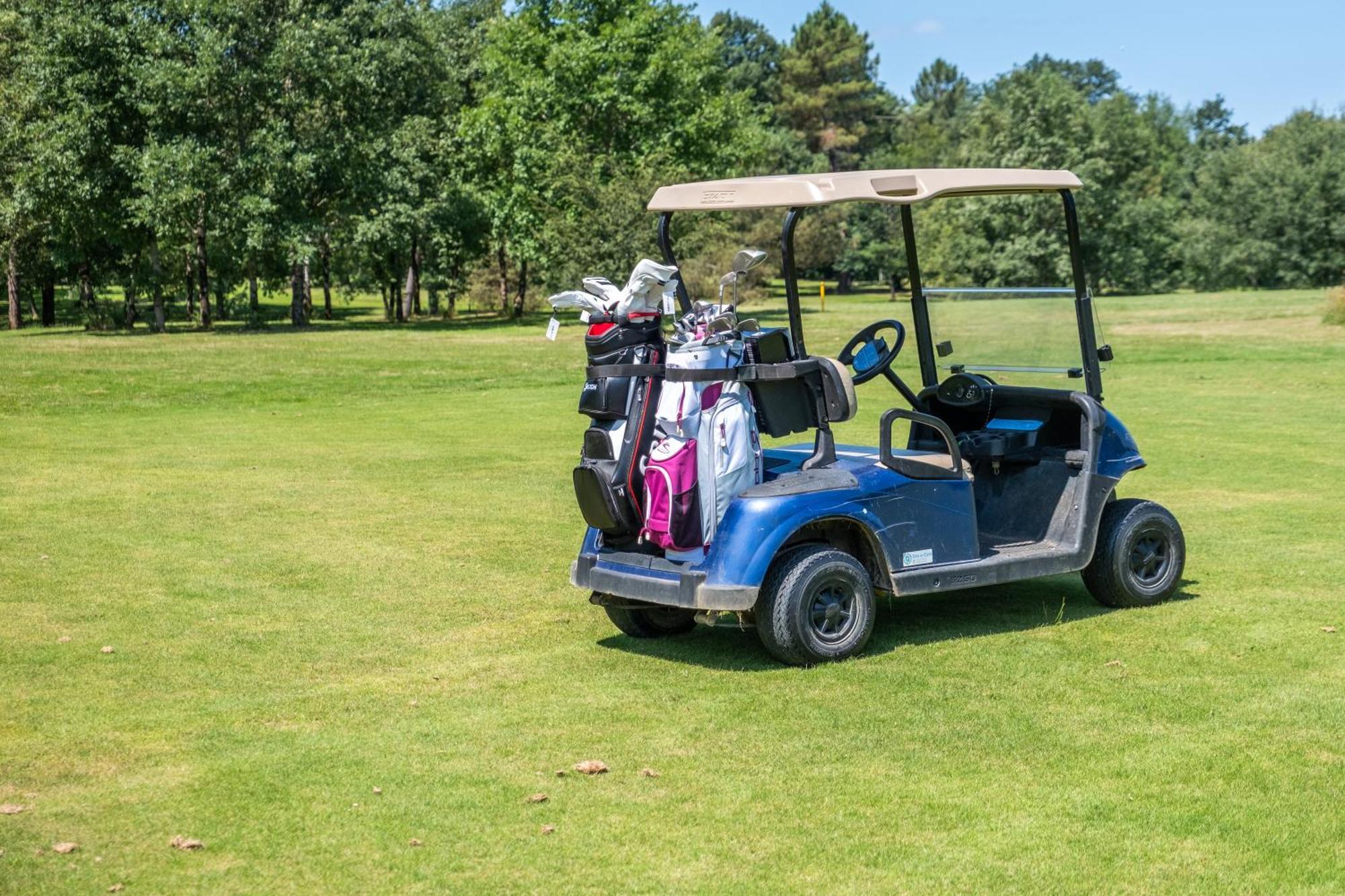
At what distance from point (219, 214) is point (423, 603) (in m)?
34.7

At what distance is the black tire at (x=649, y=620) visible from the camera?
754 centimetres

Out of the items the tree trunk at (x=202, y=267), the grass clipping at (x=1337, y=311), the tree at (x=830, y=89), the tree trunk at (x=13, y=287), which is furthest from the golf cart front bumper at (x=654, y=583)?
the tree at (x=830, y=89)

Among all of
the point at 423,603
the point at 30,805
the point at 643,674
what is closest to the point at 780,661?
the point at 643,674

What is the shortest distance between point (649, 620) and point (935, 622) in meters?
1.47

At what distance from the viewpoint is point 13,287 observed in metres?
45.6

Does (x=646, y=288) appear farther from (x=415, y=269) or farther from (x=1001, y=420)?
(x=415, y=269)

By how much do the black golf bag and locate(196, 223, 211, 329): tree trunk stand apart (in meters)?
36.2

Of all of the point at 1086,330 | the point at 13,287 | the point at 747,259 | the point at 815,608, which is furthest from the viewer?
the point at 13,287

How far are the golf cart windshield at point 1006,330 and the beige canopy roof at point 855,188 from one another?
76cm

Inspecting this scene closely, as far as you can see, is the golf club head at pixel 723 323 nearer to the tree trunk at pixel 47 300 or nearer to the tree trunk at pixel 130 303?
the tree trunk at pixel 130 303

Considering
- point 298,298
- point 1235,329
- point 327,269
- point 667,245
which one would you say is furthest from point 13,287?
point 667,245

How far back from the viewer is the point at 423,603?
27.4 feet

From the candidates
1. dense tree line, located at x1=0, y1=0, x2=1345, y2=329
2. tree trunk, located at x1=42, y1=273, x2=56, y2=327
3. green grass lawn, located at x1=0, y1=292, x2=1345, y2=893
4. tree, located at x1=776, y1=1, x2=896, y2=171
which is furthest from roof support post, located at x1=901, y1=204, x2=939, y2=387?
tree, located at x1=776, y1=1, x2=896, y2=171

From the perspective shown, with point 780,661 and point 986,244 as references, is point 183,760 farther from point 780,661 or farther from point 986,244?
point 986,244
